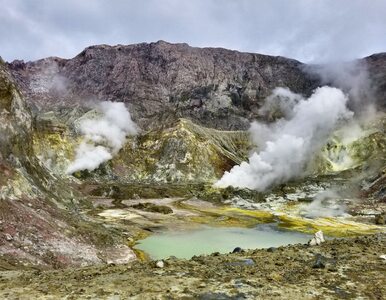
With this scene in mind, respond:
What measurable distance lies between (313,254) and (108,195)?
140846mm

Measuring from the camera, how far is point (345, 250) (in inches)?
980

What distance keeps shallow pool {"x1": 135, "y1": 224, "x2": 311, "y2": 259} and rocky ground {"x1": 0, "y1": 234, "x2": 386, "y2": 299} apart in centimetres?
3553

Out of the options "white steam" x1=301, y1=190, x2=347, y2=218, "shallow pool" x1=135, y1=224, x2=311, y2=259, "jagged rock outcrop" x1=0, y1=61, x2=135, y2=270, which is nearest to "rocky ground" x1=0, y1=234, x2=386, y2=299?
"jagged rock outcrop" x1=0, y1=61, x2=135, y2=270

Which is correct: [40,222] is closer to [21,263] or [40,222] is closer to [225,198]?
Answer: [21,263]

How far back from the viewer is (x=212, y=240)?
73625mm

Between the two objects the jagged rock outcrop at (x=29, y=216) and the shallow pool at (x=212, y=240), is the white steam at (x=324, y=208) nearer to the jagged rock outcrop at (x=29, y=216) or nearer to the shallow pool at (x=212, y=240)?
the shallow pool at (x=212, y=240)

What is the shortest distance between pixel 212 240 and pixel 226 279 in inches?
2183

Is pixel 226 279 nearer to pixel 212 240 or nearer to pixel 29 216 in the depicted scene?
pixel 29 216

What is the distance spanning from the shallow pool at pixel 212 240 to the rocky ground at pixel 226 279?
117 ft

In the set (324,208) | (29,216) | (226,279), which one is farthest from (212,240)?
(324,208)

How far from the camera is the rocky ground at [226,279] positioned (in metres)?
17.5

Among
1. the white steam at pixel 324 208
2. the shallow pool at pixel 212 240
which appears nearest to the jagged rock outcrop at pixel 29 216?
the shallow pool at pixel 212 240

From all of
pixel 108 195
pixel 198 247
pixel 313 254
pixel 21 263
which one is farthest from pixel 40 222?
pixel 108 195

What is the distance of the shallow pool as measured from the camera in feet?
204
